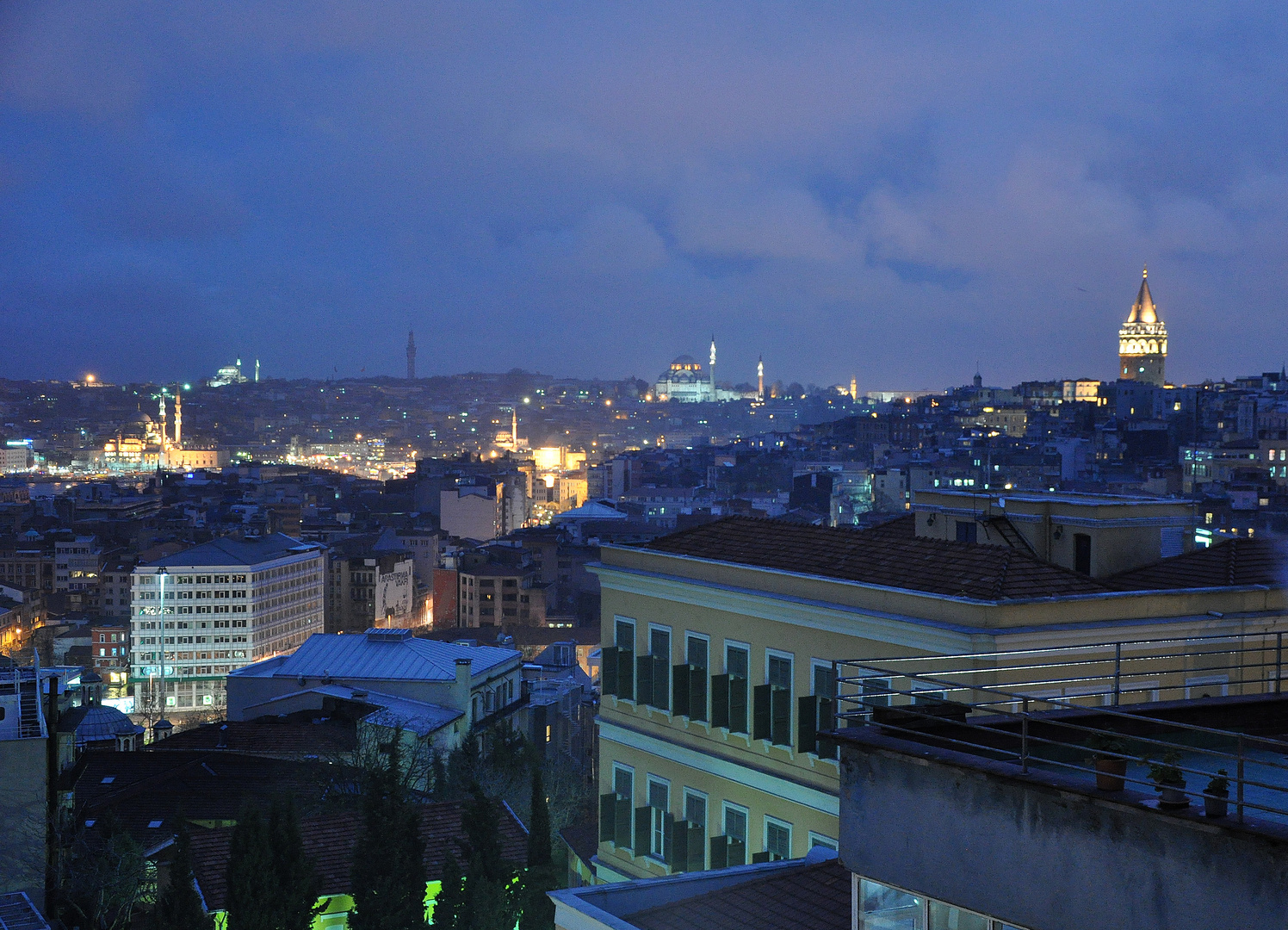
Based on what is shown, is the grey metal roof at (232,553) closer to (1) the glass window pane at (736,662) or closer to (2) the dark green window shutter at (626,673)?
(2) the dark green window shutter at (626,673)

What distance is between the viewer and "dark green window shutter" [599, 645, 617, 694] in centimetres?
955

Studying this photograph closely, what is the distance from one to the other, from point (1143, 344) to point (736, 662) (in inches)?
3459

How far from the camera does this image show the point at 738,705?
27.9ft

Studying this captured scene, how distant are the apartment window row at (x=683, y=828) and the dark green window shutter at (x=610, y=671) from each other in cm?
48

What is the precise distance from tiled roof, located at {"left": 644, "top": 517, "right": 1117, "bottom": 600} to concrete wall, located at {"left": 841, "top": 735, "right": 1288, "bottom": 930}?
4168 millimetres

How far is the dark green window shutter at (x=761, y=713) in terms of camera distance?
826 cm

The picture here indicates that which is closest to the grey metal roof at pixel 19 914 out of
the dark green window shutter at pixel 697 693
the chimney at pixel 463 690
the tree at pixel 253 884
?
the tree at pixel 253 884

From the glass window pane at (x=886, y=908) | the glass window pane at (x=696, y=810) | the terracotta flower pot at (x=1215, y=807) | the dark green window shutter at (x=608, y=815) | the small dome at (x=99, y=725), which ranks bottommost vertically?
the small dome at (x=99, y=725)

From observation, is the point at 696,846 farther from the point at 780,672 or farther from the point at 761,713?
the point at 780,672

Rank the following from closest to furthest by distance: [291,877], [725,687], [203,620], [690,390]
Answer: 1. [725,687]
2. [291,877]
3. [203,620]
4. [690,390]

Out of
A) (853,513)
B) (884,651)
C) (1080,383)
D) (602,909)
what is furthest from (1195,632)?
(1080,383)

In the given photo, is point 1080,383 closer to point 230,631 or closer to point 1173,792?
point 230,631

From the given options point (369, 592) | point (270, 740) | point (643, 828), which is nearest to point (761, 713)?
point (643, 828)

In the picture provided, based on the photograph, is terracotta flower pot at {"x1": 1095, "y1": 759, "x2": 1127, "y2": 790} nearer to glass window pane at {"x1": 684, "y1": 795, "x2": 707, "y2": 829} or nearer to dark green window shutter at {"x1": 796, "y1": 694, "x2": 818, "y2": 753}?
dark green window shutter at {"x1": 796, "y1": 694, "x2": 818, "y2": 753}
